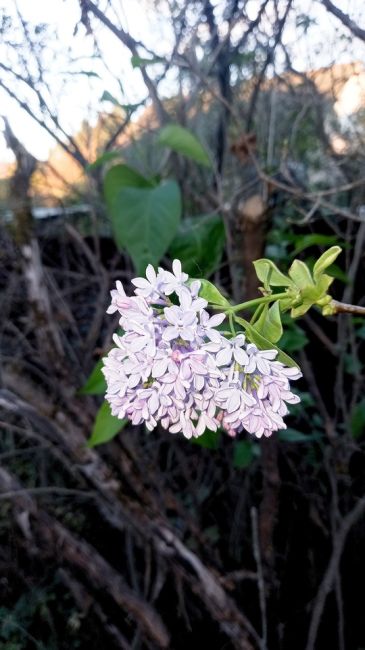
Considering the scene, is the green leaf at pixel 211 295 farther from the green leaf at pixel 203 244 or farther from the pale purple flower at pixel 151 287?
the green leaf at pixel 203 244

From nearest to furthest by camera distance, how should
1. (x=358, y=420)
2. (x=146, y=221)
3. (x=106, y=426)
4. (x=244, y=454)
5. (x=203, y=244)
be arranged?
(x=106, y=426)
(x=146, y=221)
(x=203, y=244)
(x=358, y=420)
(x=244, y=454)

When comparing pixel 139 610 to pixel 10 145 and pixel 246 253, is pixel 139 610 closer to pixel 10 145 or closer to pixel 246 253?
Answer: pixel 246 253

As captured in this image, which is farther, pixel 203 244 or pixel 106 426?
pixel 203 244

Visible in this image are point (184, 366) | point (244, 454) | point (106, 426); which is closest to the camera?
point (184, 366)

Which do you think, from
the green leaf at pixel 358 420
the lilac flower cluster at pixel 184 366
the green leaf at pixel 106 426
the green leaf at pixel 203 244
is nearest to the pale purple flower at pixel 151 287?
the lilac flower cluster at pixel 184 366

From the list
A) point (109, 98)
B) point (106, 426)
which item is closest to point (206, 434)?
point (106, 426)

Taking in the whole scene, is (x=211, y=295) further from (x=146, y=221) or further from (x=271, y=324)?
(x=146, y=221)

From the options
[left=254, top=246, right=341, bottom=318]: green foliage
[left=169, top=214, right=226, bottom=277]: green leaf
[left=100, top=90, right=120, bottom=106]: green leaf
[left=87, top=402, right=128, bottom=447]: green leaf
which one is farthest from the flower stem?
[left=100, top=90, right=120, bottom=106]: green leaf
